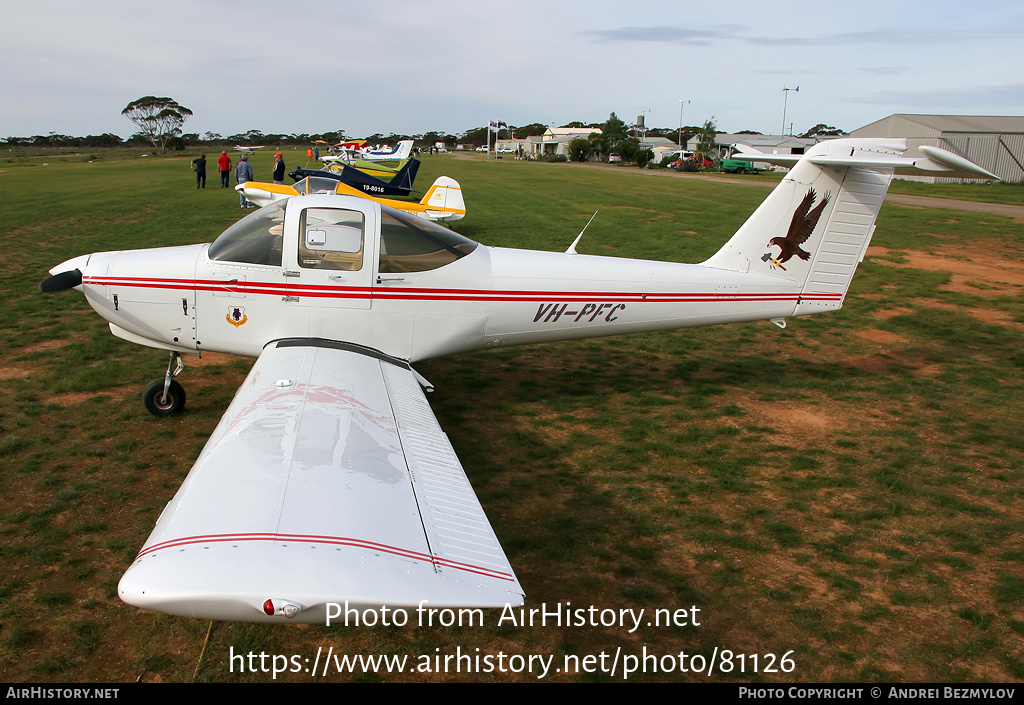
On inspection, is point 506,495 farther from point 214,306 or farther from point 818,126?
point 818,126

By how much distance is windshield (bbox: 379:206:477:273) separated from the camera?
612 centimetres

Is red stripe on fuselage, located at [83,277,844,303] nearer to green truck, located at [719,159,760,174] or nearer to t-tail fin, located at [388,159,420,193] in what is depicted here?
t-tail fin, located at [388,159,420,193]

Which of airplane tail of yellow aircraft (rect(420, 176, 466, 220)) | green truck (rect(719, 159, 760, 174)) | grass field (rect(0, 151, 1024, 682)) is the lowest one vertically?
grass field (rect(0, 151, 1024, 682))

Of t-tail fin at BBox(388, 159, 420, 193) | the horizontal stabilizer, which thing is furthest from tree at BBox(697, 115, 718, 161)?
the horizontal stabilizer

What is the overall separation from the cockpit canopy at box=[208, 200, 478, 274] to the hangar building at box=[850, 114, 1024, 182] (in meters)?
47.5

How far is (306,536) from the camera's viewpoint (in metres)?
2.97

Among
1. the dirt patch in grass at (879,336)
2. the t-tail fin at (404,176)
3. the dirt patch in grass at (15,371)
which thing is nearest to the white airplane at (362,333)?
the dirt patch in grass at (15,371)

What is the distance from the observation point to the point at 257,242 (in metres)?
6.02

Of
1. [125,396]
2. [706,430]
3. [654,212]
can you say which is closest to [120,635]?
[125,396]

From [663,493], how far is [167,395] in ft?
16.0

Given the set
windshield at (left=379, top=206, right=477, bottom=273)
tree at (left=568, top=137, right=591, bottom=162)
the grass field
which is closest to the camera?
the grass field

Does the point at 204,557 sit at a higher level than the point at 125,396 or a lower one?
higher

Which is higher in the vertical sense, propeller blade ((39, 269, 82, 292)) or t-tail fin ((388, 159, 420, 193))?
t-tail fin ((388, 159, 420, 193))

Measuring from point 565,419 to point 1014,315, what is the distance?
9.55m
